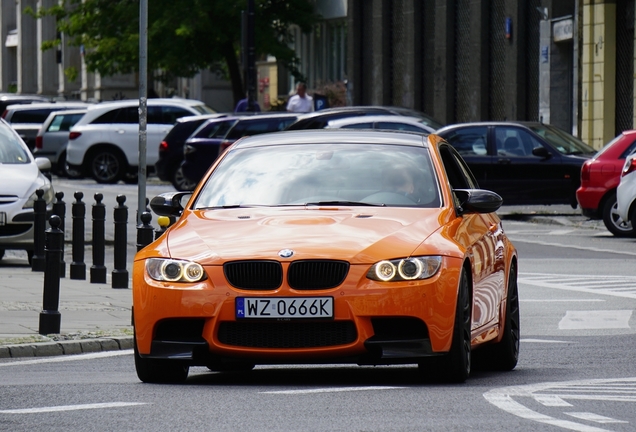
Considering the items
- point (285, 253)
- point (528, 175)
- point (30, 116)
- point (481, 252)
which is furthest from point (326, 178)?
point (30, 116)

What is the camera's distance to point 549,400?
8344mm

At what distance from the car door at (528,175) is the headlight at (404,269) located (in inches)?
748

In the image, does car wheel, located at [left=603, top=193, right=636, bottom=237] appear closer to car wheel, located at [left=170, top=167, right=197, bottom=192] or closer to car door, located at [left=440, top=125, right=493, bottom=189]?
car door, located at [left=440, top=125, right=493, bottom=189]

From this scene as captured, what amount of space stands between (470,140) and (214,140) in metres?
7.42

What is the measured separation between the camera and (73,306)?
1443 cm

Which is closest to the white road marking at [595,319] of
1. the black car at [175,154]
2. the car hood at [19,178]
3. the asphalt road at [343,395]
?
the asphalt road at [343,395]

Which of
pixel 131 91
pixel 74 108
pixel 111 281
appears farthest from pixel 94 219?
pixel 131 91

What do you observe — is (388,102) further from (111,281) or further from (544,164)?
(111,281)

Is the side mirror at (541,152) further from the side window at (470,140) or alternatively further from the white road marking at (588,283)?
the white road marking at (588,283)

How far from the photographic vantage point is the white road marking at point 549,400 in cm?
818

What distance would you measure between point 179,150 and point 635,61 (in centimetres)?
935

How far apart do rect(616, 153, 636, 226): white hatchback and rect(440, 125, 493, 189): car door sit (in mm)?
4957

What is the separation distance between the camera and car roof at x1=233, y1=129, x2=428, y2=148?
10.3 metres

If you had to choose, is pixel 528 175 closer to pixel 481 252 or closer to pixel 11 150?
pixel 11 150
